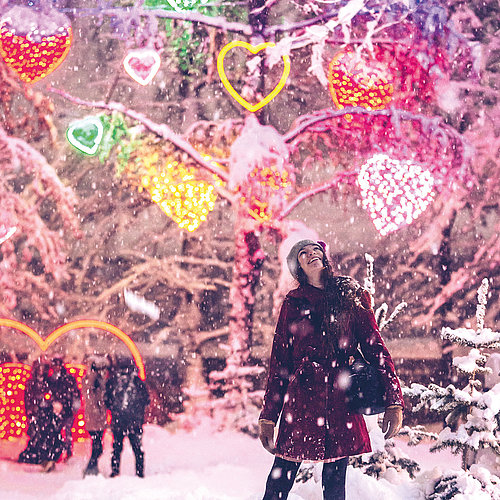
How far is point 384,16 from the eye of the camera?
9297mm

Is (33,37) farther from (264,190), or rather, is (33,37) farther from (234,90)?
(264,190)

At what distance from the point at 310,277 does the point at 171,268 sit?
22.0 ft

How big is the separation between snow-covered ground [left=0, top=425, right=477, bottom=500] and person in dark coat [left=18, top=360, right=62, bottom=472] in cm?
12

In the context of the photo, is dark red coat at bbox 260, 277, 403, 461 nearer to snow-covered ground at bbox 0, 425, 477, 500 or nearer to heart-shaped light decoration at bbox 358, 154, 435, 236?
snow-covered ground at bbox 0, 425, 477, 500

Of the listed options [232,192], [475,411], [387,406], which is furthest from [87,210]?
[387,406]

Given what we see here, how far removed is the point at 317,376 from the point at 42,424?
16.5 feet

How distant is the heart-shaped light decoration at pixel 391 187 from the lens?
8.89 meters

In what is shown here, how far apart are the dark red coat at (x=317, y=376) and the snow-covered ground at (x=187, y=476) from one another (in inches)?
44.1

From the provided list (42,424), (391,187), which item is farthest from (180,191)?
(42,424)

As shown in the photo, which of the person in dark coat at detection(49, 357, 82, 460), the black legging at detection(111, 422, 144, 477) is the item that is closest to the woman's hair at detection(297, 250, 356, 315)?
the black legging at detection(111, 422, 144, 477)

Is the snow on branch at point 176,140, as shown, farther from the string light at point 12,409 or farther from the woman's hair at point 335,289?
the woman's hair at point 335,289

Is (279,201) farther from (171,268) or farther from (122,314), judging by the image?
(122,314)

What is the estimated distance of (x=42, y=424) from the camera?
24.5ft

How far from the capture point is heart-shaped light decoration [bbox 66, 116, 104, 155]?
864 cm
